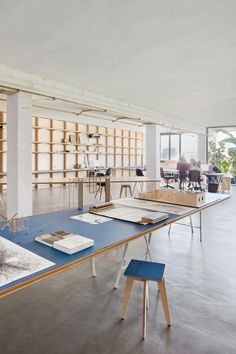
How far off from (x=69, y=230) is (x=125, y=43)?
2.81 m

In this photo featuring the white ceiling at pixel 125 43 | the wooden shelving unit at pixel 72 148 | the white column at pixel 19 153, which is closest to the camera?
the white ceiling at pixel 125 43

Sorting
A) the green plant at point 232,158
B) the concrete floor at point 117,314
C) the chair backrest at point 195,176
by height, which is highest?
the green plant at point 232,158

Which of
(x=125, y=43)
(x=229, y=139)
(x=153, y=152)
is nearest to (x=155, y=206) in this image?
(x=125, y=43)

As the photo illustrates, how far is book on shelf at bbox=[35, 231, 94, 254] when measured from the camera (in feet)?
4.84

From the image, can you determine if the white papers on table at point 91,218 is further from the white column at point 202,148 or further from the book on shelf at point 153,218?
the white column at point 202,148

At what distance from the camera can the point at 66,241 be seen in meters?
1.56

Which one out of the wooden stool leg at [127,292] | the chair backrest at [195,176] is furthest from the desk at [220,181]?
the wooden stool leg at [127,292]

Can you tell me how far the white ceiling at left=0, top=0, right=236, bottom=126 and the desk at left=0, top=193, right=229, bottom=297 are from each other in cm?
209

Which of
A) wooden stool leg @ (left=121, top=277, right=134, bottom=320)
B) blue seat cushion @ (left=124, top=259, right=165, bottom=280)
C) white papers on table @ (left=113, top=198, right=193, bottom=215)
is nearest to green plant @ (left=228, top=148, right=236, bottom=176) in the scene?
white papers on table @ (left=113, top=198, right=193, bottom=215)

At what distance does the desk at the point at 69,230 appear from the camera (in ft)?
4.10

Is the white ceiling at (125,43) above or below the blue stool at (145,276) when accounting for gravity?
above

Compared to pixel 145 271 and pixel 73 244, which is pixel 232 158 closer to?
pixel 145 271

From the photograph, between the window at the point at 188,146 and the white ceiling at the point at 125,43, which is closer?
the white ceiling at the point at 125,43

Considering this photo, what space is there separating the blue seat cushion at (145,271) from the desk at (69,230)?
14.6 inches
